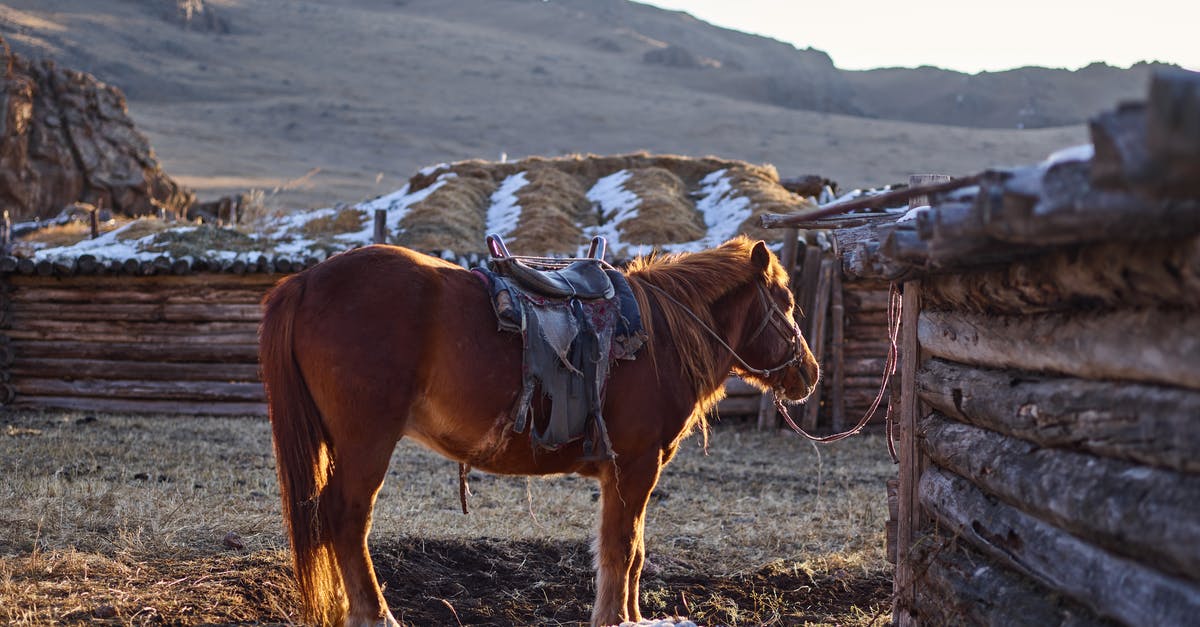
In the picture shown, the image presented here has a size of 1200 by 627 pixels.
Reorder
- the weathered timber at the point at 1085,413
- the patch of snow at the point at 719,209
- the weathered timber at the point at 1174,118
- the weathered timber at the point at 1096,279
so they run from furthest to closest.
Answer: the patch of snow at the point at 719,209 < the weathered timber at the point at 1085,413 < the weathered timber at the point at 1096,279 < the weathered timber at the point at 1174,118

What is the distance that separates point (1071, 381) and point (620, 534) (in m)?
2.43

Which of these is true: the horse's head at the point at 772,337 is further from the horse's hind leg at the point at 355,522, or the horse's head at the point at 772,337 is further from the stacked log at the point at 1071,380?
the horse's hind leg at the point at 355,522

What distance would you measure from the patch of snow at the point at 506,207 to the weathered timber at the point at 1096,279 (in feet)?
41.8

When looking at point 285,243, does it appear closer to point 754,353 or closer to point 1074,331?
point 754,353

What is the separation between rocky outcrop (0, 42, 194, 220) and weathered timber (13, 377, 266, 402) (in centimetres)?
1268

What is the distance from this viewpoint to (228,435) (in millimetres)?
11234

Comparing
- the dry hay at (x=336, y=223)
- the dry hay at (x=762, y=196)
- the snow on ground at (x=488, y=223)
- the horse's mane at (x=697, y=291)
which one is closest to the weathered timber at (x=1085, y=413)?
the horse's mane at (x=697, y=291)

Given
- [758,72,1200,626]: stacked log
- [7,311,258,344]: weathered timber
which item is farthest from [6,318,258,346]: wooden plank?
[758,72,1200,626]: stacked log

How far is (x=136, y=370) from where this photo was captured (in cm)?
1291

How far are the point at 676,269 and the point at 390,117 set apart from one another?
51859mm

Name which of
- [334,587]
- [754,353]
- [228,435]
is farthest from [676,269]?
[228,435]

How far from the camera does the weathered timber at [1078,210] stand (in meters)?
2.21

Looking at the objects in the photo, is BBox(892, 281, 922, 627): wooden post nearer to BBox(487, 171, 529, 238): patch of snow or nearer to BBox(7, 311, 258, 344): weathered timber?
BBox(7, 311, 258, 344): weathered timber

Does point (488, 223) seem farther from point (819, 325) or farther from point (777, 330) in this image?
point (777, 330)
